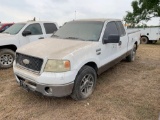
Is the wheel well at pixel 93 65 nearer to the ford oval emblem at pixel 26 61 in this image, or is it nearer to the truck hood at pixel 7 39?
the ford oval emblem at pixel 26 61

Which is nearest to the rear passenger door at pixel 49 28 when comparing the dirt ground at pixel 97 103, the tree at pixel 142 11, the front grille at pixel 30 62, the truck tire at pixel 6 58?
the truck tire at pixel 6 58

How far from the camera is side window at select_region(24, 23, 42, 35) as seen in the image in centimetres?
668

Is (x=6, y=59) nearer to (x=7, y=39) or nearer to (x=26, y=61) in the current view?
(x=7, y=39)

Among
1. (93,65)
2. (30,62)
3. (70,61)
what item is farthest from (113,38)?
(30,62)

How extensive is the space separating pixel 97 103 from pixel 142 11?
24029 mm

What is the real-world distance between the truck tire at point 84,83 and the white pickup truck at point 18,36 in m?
3.62

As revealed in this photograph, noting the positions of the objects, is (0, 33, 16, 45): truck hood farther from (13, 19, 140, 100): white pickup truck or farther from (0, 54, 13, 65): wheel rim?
(13, 19, 140, 100): white pickup truck

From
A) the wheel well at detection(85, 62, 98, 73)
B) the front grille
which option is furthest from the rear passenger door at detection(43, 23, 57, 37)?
the wheel well at detection(85, 62, 98, 73)

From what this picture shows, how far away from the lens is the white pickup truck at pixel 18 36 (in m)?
5.99

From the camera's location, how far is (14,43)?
6164 mm

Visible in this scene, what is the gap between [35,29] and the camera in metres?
6.85

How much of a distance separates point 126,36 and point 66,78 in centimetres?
348

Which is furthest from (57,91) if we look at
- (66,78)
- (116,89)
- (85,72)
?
(116,89)

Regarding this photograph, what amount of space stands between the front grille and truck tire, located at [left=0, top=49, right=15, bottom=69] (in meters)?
2.56
